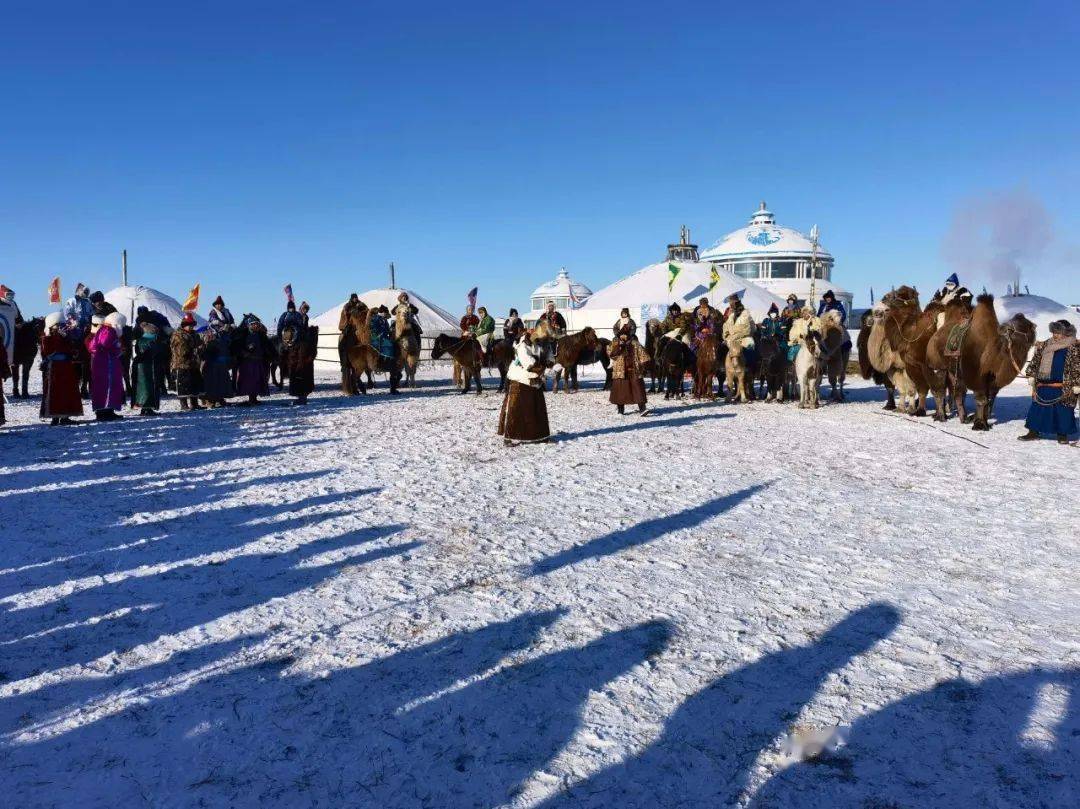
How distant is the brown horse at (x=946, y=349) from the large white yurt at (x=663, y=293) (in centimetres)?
2120

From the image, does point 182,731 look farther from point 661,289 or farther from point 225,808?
point 661,289

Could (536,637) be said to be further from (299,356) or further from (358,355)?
(358,355)

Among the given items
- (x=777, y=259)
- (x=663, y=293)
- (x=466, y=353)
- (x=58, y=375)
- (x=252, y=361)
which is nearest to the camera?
(x=58, y=375)

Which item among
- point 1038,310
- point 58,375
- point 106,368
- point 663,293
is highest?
point 663,293

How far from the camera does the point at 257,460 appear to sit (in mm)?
8242

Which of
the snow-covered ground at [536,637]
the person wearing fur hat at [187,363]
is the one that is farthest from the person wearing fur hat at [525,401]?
the person wearing fur hat at [187,363]

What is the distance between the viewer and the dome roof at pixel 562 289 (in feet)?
205

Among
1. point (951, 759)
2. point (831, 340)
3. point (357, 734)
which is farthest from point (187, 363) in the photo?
→ point (951, 759)

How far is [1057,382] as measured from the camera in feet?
30.2

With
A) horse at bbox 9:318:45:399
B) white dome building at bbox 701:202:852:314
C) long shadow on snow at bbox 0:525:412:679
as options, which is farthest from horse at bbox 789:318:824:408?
white dome building at bbox 701:202:852:314

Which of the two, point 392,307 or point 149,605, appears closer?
point 149,605

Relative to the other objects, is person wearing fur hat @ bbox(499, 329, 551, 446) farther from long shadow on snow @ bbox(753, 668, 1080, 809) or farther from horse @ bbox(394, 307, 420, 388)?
horse @ bbox(394, 307, 420, 388)

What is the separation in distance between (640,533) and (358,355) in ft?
36.3

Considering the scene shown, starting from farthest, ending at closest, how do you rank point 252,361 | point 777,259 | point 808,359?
1. point 777,259
2. point 252,361
3. point 808,359
